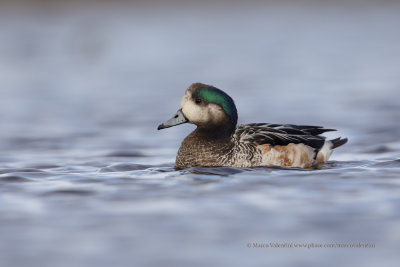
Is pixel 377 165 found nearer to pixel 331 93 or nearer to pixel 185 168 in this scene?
pixel 185 168

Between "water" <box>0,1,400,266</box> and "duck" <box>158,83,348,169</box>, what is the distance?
0.22 metres

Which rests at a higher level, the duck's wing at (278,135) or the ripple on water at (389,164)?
the duck's wing at (278,135)

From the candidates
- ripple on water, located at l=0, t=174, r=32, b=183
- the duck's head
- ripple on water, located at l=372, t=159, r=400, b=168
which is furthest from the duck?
ripple on water, located at l=0, t=174, r=32, b=183

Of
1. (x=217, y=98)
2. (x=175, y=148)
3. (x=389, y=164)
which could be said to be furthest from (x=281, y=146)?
(x=175, y=148)

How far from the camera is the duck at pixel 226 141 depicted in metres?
8.82

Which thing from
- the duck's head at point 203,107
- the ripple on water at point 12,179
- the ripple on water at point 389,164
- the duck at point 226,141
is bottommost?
the ripple on water at point 389,164

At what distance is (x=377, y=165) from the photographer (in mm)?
8891

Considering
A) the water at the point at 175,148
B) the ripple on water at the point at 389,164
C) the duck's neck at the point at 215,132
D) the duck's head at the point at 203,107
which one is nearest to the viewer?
the water at the point at 175,148

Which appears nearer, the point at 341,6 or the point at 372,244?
the point at 372,244

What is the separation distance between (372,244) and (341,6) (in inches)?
1293

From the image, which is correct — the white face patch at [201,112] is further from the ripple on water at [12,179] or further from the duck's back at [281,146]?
the ripple on water at [12,179]

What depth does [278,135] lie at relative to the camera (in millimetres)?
9023

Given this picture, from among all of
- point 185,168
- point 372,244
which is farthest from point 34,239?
point 185,168

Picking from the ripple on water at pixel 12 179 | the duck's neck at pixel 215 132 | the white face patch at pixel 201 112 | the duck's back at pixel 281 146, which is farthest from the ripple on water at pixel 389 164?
the ripple on water at pixel 12 179
